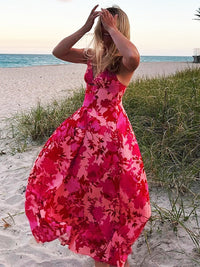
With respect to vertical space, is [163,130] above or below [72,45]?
below

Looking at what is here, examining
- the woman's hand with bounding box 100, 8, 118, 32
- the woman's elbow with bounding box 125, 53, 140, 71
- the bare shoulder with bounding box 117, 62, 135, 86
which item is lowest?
the bare shoulder with bounding box 117, 62, 135, 86

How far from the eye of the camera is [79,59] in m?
1.81

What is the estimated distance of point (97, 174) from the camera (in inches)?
64.7

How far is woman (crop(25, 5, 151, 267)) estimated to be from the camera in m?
1.63

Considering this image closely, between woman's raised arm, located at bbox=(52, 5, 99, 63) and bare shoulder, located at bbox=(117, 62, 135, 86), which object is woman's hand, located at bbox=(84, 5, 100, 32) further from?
bare shoulder, located at bbox=(117, 62, 135, 86)

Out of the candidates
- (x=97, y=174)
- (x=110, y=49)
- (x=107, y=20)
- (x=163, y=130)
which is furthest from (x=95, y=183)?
(x=163, y=130)

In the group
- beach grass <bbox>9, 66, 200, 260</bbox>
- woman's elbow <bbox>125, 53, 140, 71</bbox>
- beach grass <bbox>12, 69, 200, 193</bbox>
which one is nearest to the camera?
woman's elbow <bbox>125, 53, 140, 71</bbox>

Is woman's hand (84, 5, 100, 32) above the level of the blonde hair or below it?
above

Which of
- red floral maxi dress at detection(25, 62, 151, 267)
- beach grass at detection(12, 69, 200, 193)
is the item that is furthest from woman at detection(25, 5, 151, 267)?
beach grass at detection(12, 69, 200, 193)

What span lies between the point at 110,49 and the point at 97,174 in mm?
662

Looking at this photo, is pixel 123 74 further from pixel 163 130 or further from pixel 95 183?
pixel 163 130

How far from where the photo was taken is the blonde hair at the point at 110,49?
5.19ft

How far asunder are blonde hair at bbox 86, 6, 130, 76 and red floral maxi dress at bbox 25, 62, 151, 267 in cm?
4

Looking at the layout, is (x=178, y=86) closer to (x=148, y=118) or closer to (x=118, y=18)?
(x=148, y=118)
